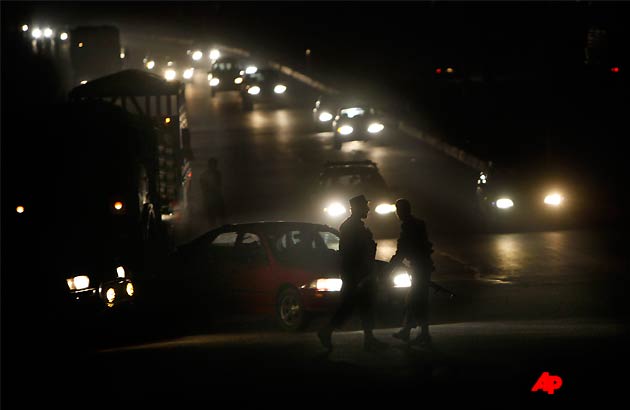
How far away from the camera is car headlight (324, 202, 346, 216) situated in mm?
26203

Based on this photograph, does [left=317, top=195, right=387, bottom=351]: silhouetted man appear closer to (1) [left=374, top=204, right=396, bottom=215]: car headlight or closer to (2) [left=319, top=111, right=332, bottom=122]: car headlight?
(1) [left=374, top=204, right=396, bottom=215]: car headlight

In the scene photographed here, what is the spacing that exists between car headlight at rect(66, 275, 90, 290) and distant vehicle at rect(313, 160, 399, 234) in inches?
461

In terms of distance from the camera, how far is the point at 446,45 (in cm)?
9038

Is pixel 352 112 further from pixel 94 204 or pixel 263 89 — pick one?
pixel 94 204

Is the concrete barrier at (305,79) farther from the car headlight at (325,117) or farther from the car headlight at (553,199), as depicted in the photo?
the car headlight at (553,199)

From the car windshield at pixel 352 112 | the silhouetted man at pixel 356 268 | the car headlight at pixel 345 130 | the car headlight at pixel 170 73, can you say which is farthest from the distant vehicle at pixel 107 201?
the car headlight at pixel 170 73

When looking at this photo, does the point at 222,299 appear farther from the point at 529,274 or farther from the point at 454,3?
the point at 454,3

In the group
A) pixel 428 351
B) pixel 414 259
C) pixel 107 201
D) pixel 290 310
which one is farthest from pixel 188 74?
pixel 428 351

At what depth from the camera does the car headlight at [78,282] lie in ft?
48.5

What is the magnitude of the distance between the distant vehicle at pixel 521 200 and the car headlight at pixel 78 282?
46.4 ft

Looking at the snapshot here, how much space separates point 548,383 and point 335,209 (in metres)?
17.3

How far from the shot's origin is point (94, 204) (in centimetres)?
1739

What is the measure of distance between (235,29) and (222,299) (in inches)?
4099

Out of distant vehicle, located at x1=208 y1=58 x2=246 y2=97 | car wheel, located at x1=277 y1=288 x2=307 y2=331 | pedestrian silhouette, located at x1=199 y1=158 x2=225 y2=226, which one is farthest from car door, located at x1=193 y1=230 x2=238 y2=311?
distant vehicle, located at x1=208 y1=58 x2=246 y2=97
